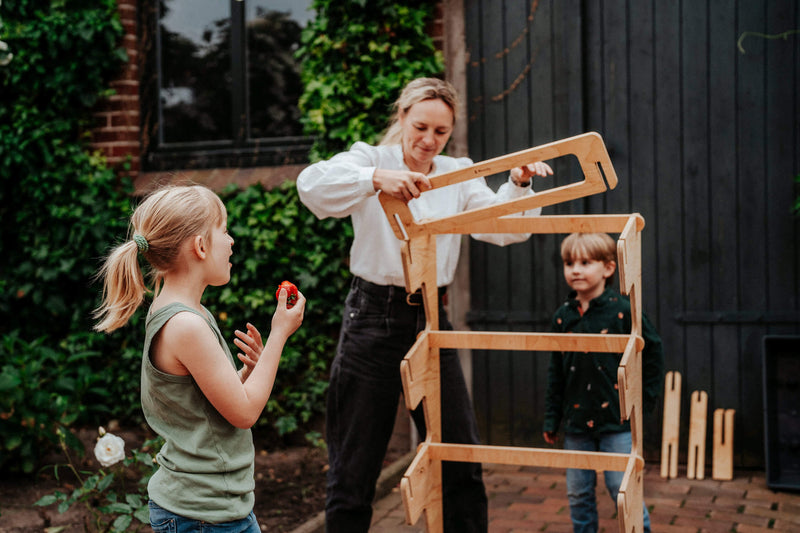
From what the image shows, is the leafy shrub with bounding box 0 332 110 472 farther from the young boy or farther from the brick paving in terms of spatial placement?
the young boy

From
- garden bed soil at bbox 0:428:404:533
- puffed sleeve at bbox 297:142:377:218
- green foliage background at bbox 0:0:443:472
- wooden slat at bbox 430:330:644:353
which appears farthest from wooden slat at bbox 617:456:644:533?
green foliage background at bbox 0:0:443:472

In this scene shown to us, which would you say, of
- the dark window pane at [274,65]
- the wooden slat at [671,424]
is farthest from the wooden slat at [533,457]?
the dark window pane at [274,65]

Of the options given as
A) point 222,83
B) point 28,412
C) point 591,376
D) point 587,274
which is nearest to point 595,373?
point 591,376

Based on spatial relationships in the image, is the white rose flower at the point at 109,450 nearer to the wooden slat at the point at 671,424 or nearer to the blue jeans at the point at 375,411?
the blue jeans at the point at 375,411

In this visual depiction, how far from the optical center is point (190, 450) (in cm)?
185

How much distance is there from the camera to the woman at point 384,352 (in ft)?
9.23

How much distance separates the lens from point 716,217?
4.46 meters

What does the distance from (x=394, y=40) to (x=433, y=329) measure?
2479 millimetres

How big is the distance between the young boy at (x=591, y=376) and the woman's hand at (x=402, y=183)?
3.28 ft

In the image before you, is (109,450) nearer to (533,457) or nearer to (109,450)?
(109,450)

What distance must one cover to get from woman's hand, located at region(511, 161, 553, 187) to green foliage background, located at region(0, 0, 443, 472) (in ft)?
6.75

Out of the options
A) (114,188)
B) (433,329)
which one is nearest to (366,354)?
(433,329)

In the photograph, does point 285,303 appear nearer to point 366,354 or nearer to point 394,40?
point 366,354

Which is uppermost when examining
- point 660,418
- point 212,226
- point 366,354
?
point 212,226
